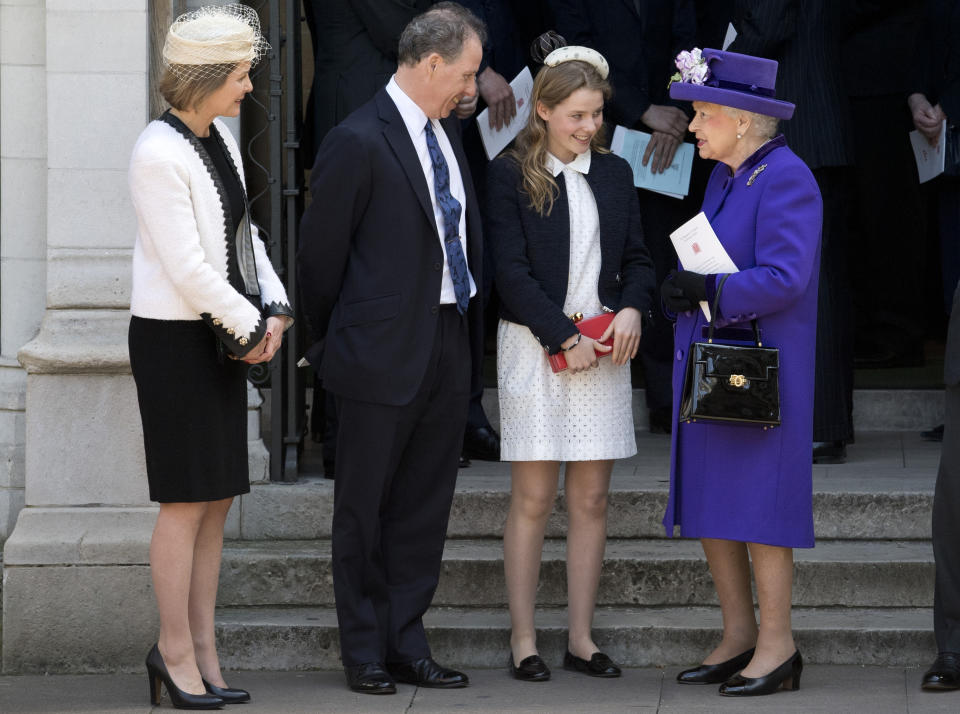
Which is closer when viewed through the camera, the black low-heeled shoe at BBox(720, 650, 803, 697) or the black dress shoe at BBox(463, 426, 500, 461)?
the black low-heeled shoe at BBox(720, 650, 803, 697)

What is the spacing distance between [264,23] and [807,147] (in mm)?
2476

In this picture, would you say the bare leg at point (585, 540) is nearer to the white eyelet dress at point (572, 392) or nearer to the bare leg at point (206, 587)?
the white eyelet dress at point (572, 392)

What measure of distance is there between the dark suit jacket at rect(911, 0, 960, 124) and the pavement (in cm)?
255

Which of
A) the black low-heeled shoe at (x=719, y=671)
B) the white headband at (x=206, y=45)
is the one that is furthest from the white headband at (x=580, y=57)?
the black low-heeled shoe at (x=719, y=671)

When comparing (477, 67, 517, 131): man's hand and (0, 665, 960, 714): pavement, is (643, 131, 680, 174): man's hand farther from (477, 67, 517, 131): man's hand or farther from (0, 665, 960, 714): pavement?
(0, 665, 960, 714): pavement

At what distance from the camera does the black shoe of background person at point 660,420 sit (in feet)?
23.4

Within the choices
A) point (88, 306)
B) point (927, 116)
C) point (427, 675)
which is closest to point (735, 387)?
point (427, 675)

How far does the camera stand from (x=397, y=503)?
16.4 ft

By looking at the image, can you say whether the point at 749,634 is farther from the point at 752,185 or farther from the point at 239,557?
the point at 239,557

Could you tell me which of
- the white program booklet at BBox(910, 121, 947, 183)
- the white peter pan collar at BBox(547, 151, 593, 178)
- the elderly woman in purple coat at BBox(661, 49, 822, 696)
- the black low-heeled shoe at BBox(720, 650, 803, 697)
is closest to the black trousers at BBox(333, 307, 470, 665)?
the white peter pan collar at BBox(547, 151, 593, 178)

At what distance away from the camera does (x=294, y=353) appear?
19.5 ft

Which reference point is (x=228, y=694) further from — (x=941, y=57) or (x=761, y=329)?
(x=941, y=57)

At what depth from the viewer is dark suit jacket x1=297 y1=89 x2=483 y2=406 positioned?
4.74m

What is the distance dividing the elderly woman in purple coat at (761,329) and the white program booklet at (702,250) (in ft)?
0.17
